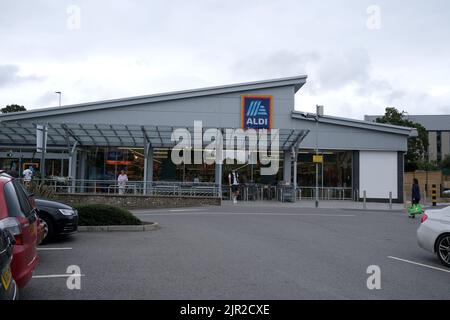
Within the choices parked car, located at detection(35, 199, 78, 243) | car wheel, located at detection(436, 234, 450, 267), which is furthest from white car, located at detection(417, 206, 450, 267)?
parked car, located at detection(35, 199, 78, 243)

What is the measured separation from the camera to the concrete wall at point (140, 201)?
22438mm

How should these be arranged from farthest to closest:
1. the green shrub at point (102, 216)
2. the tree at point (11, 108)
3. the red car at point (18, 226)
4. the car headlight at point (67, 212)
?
the tree at point (11, 108)
the green shrub at point (102, 216)
the car headlight at point (67, 212)
the red car at point (18, 226)

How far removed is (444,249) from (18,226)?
288 inches

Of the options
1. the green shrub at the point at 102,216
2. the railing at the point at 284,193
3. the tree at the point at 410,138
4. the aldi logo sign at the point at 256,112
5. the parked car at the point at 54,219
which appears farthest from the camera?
the tree at the point at 410,138

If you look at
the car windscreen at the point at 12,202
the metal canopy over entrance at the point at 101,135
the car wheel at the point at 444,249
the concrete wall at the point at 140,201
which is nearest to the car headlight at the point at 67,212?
the car windscreen at the point at 12,202

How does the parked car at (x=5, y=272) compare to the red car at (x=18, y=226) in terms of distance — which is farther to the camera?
the red car at (x=18, y=226)

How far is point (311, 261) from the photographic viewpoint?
8.54m

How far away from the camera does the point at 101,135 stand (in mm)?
28641

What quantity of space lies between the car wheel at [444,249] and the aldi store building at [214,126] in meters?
21.3

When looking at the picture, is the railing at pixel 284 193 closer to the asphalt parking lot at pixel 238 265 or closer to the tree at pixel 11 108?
the asphalt parking lot at pixel 238 265

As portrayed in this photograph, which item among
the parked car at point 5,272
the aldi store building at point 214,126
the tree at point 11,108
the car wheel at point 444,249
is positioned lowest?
the car wheel at point 444,249

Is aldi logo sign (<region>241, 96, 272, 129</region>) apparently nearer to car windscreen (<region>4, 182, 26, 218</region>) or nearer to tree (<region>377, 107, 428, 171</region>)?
car windscreen (<region>4, 182, 26, 218</region>)

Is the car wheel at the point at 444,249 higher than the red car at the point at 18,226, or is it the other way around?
the red car at the point at 18,226

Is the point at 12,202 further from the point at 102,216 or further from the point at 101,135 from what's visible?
the point at 101,135
